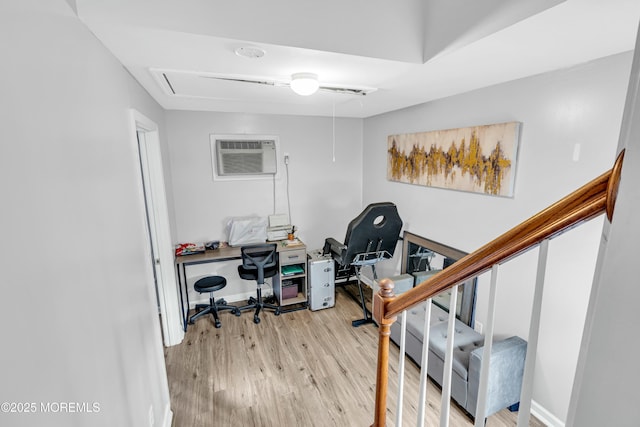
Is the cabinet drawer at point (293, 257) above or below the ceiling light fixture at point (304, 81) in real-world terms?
below

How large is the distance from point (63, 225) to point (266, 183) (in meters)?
2.99

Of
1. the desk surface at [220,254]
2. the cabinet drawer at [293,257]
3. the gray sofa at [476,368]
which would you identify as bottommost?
the gray sofa at [476,368]

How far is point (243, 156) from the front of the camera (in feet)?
12.0

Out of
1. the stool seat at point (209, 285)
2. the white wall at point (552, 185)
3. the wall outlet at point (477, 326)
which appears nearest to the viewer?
the white wall at point (552, 185)

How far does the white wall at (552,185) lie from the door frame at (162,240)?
2.75 m

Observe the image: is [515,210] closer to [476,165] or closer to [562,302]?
[476,165]

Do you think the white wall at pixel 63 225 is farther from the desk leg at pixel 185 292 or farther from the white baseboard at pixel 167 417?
the desk leg at pixel 185 292

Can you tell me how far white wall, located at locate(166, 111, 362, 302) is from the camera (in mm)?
3514

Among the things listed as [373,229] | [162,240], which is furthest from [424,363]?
[162,240]

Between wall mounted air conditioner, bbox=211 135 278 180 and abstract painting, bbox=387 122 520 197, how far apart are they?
1601mm

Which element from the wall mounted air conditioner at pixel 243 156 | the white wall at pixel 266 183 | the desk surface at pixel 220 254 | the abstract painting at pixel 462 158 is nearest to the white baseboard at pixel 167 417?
the desk surface at pixel 220 254

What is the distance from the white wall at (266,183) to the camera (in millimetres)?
3514

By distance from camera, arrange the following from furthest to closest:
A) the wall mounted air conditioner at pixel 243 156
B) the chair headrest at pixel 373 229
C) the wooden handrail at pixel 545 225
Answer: the wall mounted air conditioner at pixel 243 156
the chair headrest at pixel 373 229
the wooden handrail at pixel 545 225

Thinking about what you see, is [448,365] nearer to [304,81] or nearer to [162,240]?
[304,81]
